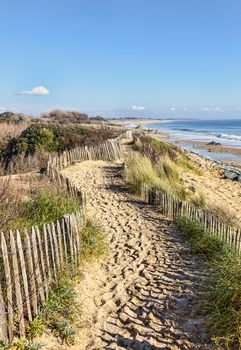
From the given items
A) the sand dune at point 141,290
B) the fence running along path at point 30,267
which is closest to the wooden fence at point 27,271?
the fence running along path at point 30,267

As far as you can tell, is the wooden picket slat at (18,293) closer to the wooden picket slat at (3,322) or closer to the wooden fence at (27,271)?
the wooden fence at (27,271)

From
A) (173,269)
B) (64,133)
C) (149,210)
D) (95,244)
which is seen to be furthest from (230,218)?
Answer: (64,133)

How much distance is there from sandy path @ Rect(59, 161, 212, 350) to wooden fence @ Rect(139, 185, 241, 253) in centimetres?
39

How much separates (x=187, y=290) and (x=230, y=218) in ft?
13.4

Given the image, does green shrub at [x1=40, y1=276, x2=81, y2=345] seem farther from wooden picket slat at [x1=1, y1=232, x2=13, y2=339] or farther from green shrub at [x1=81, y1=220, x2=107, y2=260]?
green shrub at [x1=81, y1=220, x2=107, y2=260]

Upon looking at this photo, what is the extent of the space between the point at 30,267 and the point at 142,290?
1957 millimetres

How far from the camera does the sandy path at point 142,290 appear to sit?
4.39m

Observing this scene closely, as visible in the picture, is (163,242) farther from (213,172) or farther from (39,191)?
(213,172)

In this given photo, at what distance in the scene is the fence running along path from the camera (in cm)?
385

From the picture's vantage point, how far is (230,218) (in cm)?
917

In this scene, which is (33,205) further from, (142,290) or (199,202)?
(199,202)

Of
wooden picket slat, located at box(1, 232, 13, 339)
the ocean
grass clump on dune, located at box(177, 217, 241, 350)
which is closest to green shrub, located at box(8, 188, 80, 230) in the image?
wooden picket slat, located at box(1, 232, 13, 339)

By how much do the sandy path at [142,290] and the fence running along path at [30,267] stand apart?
22.4 inches

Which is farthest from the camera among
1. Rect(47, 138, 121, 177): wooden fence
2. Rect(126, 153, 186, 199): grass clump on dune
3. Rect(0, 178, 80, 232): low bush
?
Rect(47, 138, 121, 177): wooden fence
